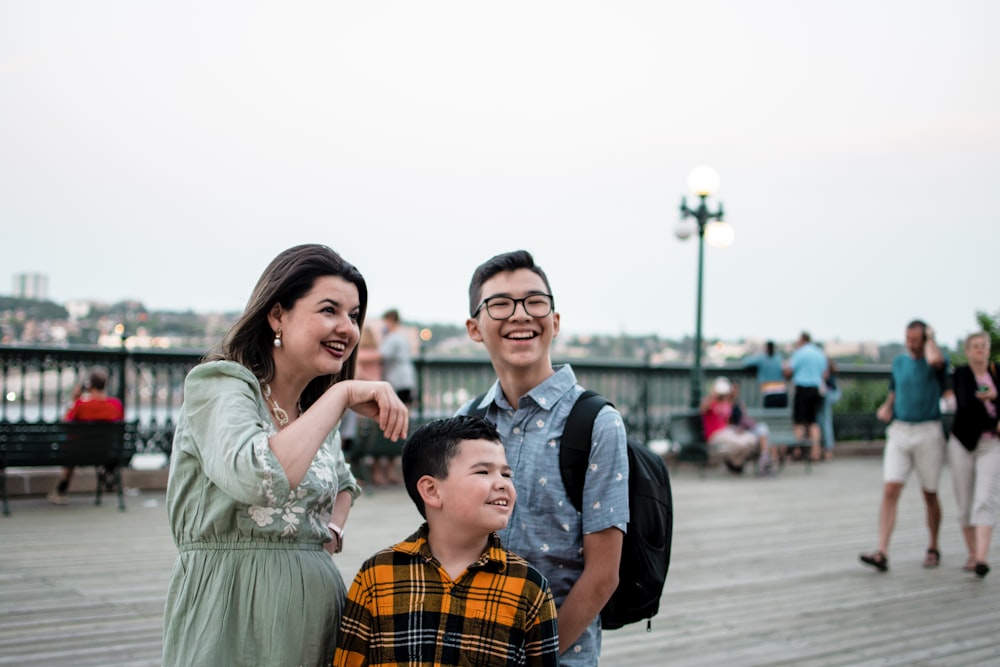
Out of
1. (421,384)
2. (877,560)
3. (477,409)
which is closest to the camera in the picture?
(477,409)

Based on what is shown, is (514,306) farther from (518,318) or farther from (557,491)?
(557,491)

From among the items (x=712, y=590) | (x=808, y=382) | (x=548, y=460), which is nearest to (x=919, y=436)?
(x=712, y=590)

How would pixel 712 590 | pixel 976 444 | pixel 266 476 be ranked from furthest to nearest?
pixel 976 444 < pixel 712 590 < pixel 266 476

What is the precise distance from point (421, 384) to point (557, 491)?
1060 cm

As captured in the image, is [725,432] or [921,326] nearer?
[921,326]

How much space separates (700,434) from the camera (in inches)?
576

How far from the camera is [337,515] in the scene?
8.88 feet

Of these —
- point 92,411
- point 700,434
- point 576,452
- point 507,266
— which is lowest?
point 700,434

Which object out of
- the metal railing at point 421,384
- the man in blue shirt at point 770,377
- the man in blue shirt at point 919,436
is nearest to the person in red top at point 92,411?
the metal railing at point 421,384

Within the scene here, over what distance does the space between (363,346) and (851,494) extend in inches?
243

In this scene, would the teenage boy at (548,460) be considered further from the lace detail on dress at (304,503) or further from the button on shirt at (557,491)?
the lace detail on dress at (304,503)

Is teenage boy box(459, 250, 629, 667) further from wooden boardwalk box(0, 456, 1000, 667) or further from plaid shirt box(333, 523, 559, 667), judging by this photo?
wooden boardwalk box(0, 456, 1000, 667)

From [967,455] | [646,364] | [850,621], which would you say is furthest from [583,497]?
[646,364]

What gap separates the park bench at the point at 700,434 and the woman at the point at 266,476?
12.4 metres
